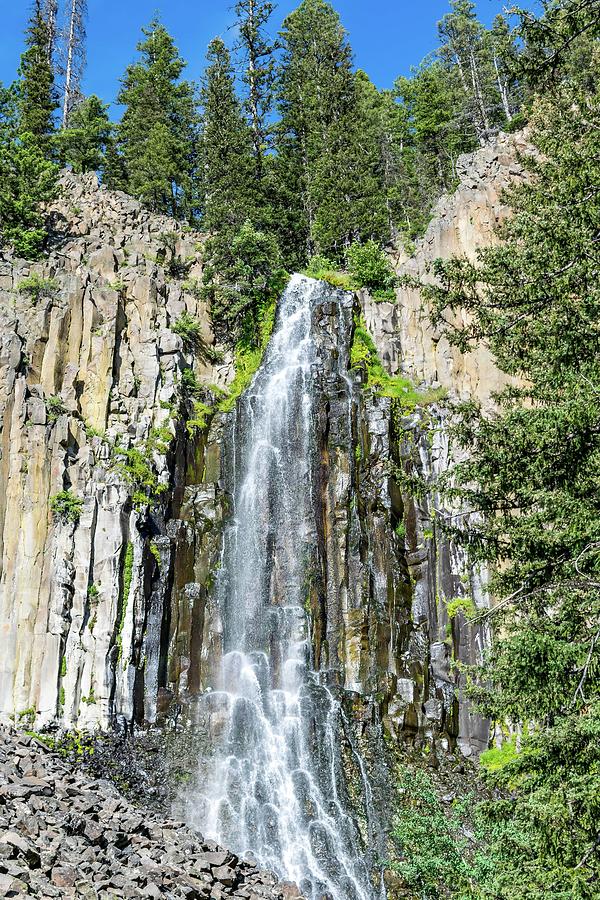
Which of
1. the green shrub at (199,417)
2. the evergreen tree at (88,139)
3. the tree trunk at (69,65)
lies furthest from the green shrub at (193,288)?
the tree trunk at (69,65)

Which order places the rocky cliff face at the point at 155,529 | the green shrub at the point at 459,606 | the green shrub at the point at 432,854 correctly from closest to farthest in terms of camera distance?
the green shrub at the point at 432,854
the rocky cliff face at the point at 155,529
the green shrub at the point at 459,606

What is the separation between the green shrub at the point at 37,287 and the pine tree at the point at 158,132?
15216mm

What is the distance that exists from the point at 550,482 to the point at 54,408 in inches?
784

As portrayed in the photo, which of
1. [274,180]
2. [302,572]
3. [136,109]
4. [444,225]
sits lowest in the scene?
[302,572]

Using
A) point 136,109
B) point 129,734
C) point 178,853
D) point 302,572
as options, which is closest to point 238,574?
point 302,572

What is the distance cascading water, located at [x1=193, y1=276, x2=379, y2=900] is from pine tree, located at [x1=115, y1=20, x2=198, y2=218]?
17.9 metres

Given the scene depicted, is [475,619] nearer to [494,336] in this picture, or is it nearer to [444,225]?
[494,336]

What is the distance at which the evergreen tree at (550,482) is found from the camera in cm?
994

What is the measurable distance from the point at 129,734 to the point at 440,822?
9897mm

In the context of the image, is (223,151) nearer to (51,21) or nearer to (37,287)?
(37,287)

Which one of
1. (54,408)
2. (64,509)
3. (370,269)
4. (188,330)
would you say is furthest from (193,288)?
(64,509)

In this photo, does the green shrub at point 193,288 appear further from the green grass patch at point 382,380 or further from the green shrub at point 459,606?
the green shrub at point 459,606

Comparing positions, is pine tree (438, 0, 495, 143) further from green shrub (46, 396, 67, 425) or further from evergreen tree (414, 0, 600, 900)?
evergreen tree (414, 0, 600, 900)

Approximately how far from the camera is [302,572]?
2653 cm
